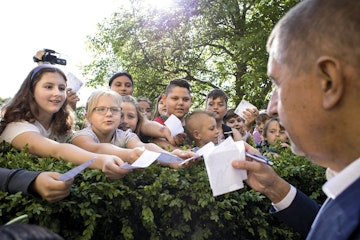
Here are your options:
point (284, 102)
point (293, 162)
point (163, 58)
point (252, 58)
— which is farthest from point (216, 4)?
point (284, 102)

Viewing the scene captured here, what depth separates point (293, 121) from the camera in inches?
51.2

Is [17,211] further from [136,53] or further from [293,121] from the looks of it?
[136,53]

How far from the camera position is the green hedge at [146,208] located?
2.41 meters

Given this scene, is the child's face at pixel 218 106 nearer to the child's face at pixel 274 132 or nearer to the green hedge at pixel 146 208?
the child's face at pixel 274 132

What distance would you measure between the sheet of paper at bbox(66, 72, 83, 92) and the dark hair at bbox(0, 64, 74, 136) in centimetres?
68

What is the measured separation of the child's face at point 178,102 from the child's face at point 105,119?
143cm

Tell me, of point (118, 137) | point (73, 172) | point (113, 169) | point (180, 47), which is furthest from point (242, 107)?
point (180, 47)

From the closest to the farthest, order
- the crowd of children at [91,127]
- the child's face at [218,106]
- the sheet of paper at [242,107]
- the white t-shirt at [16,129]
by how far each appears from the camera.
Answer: the crowd of children at [91,127] → the white t-shirt at [16,129] → the child's face at [218,106] → the sheet of paper at [242,107]

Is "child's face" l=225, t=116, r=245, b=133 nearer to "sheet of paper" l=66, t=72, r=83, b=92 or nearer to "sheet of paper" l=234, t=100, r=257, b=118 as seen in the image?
"sheet of paper" l=234, t=100, r=257, b=118

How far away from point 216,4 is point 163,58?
434 cm

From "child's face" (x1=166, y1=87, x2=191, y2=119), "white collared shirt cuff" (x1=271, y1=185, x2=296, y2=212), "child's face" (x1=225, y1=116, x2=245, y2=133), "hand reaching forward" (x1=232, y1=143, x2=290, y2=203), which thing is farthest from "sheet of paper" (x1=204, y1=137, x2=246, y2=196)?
"child's face" (x1=225, y1=116, x2=245, y2=133)

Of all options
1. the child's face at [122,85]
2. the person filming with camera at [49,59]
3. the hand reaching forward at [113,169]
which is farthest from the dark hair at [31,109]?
the child's face at [122,85]

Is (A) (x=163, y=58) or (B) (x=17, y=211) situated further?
(A) (x=163, y=58)

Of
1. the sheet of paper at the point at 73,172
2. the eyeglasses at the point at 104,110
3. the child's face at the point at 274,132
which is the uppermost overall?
the eyeglasses at the point at 104,110
